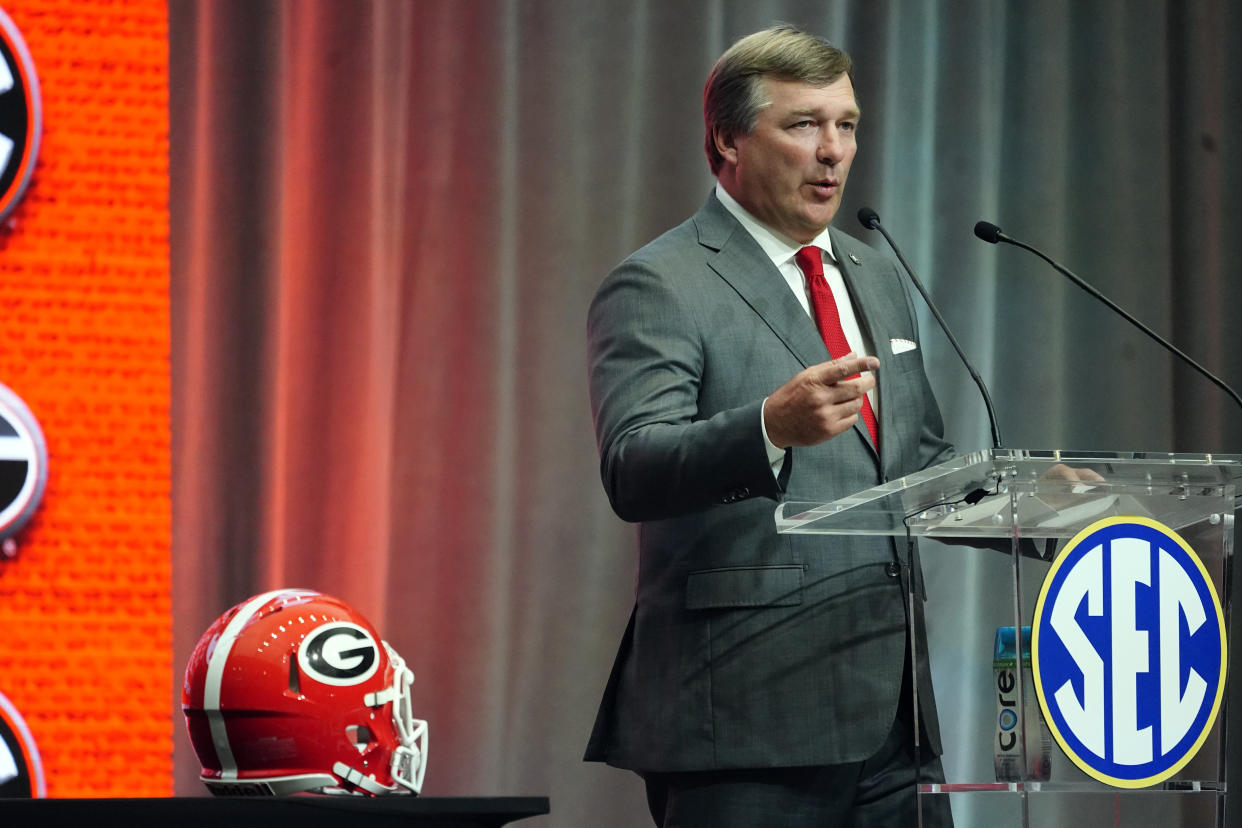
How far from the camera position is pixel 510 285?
3242 millimetres

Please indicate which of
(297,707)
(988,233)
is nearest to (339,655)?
(297,707)

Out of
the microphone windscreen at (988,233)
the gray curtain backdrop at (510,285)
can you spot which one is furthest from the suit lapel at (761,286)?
the gray curtain backdrop at (510,285)

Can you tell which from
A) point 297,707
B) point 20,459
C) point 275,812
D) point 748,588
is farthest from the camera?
point 20,459

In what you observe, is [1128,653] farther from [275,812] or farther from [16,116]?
[16,116]

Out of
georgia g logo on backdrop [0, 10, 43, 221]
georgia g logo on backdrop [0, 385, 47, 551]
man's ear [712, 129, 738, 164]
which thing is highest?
georgia g logo on backdrop [0, 10, 43, 221]

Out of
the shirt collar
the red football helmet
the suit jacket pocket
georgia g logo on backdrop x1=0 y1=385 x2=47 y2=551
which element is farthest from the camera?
georgia g logo on backdrop x1=0 y1=385 x2=47 y2=551

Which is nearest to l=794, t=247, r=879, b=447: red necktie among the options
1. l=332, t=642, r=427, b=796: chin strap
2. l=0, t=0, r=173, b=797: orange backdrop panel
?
l=332, t=642, r=427, b=796: chin strap

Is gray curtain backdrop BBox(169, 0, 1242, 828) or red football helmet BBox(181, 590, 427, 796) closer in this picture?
red football helmet BBox(181, 590, 427, 796)

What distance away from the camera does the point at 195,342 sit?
3.03m

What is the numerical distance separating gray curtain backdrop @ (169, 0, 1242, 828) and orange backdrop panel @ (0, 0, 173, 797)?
0.19 ft

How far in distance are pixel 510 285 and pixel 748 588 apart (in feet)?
5.27

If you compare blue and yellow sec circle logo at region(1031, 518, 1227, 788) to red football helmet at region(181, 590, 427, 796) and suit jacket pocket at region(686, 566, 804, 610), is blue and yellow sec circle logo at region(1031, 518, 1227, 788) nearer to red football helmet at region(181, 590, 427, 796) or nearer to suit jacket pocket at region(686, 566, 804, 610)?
suit jacket pocket at region(686, 566, 804, 610)

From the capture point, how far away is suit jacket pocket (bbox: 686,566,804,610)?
1.76 metres

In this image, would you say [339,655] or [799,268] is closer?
[339,655]
